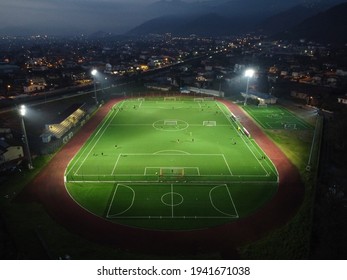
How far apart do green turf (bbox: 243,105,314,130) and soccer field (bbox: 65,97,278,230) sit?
6523mm

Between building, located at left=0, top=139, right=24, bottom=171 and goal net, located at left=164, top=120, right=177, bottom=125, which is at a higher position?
building, located at left=0, top=139, right=24, bottom=171

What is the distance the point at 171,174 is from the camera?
115 feet

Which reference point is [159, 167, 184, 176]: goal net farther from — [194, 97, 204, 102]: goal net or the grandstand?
[194, 97, 204, 102]: goal net

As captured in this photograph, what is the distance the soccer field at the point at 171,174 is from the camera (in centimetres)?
2819

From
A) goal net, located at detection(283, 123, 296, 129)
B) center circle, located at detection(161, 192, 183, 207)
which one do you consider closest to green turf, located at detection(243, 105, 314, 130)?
goal net, located at detection(283, 123, 296, 129)

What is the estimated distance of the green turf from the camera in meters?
55.9

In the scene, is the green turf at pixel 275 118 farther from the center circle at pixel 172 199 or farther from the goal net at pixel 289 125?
the center circle at pixel 172 199

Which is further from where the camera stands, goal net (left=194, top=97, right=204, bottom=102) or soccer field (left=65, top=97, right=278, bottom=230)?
goal net (left=194, top=97, right=204, bottom=102)

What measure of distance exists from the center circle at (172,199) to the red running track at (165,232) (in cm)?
442

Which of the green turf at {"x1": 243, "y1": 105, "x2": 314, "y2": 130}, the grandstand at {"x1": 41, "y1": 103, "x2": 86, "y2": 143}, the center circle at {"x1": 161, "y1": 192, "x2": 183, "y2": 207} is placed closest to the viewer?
the center circle at {"x1": 161, "y1": 192, "x2": 183, "y2": 207}

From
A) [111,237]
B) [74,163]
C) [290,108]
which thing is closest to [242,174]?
[111,237]

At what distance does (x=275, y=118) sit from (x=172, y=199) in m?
38.3

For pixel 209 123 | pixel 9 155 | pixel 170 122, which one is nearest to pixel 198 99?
pixel 209 123

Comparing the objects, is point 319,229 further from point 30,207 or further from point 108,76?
point 108,76
